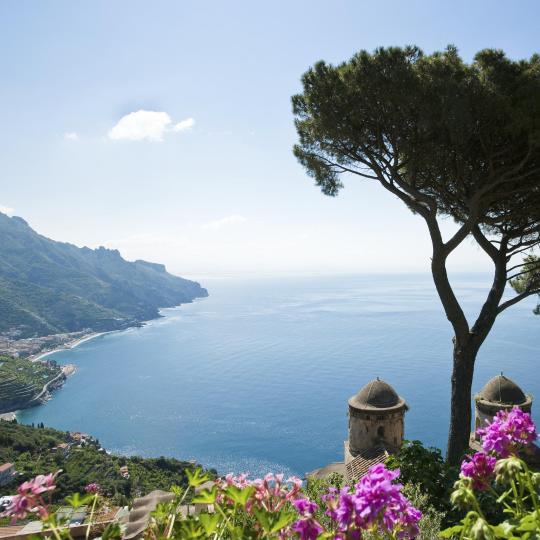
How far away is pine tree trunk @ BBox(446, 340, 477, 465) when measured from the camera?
838 centimetres

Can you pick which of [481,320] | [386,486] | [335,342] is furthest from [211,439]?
[386,486]

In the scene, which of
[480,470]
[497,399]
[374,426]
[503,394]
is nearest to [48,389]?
[374,426]

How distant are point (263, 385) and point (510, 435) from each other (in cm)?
7440

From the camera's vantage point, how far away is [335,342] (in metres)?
100

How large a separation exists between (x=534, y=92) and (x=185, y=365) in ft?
303

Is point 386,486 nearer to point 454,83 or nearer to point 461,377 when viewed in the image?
point 461,377

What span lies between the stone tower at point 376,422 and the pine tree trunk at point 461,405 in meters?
8.12

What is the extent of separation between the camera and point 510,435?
2.56m

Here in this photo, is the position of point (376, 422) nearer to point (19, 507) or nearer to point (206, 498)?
point (206, 498)

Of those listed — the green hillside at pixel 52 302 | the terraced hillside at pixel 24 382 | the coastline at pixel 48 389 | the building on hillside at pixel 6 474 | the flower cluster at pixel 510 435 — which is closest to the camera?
the flower cluster at pixel 510 435

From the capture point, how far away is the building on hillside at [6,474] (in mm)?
44031

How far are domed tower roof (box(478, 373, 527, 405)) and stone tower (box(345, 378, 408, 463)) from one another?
3.84 m

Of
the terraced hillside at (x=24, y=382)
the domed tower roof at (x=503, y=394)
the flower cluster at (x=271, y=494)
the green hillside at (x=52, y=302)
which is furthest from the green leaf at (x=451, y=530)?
the green hillside at (x=52, y=302)

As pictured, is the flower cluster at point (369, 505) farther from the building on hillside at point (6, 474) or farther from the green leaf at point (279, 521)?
the building on hillside at point (6, 474)
